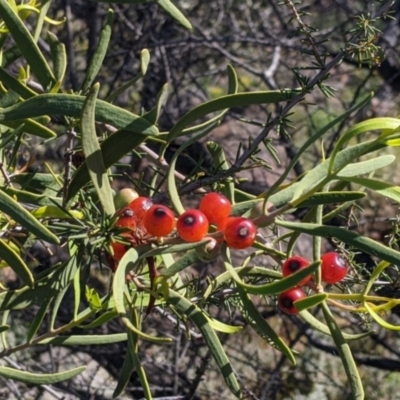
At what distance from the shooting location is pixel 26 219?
750mm

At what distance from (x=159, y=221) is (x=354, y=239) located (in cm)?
22

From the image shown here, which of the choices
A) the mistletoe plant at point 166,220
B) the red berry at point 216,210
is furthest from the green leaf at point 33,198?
the red berry at point 216,210

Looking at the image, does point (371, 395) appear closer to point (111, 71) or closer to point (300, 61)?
point (300, 61)

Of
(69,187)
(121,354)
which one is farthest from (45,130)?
(121,354)

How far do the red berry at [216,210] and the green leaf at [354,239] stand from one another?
0.07 meters

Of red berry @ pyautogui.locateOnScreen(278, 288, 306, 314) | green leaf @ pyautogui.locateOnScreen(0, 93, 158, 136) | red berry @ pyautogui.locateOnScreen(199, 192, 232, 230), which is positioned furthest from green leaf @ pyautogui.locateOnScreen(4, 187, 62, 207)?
red berry @ pyautogui.locateOnScreen(278, 288, 306, 314)

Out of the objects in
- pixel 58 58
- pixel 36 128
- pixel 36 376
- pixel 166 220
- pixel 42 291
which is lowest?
pixel 36 376

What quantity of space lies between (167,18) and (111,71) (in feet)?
1.17

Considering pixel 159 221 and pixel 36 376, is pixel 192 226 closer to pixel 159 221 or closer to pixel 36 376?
pixel 159 221

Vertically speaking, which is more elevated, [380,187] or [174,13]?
[174,13]

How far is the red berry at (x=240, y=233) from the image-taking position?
2.49 ft

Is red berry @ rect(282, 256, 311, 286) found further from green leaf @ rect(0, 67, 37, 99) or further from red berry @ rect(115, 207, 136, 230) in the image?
green leaf @ rect(0, 67, 37, 99)

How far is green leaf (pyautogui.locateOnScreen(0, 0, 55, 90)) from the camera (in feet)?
2.86

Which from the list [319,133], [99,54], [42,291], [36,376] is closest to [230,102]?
[319,133]
